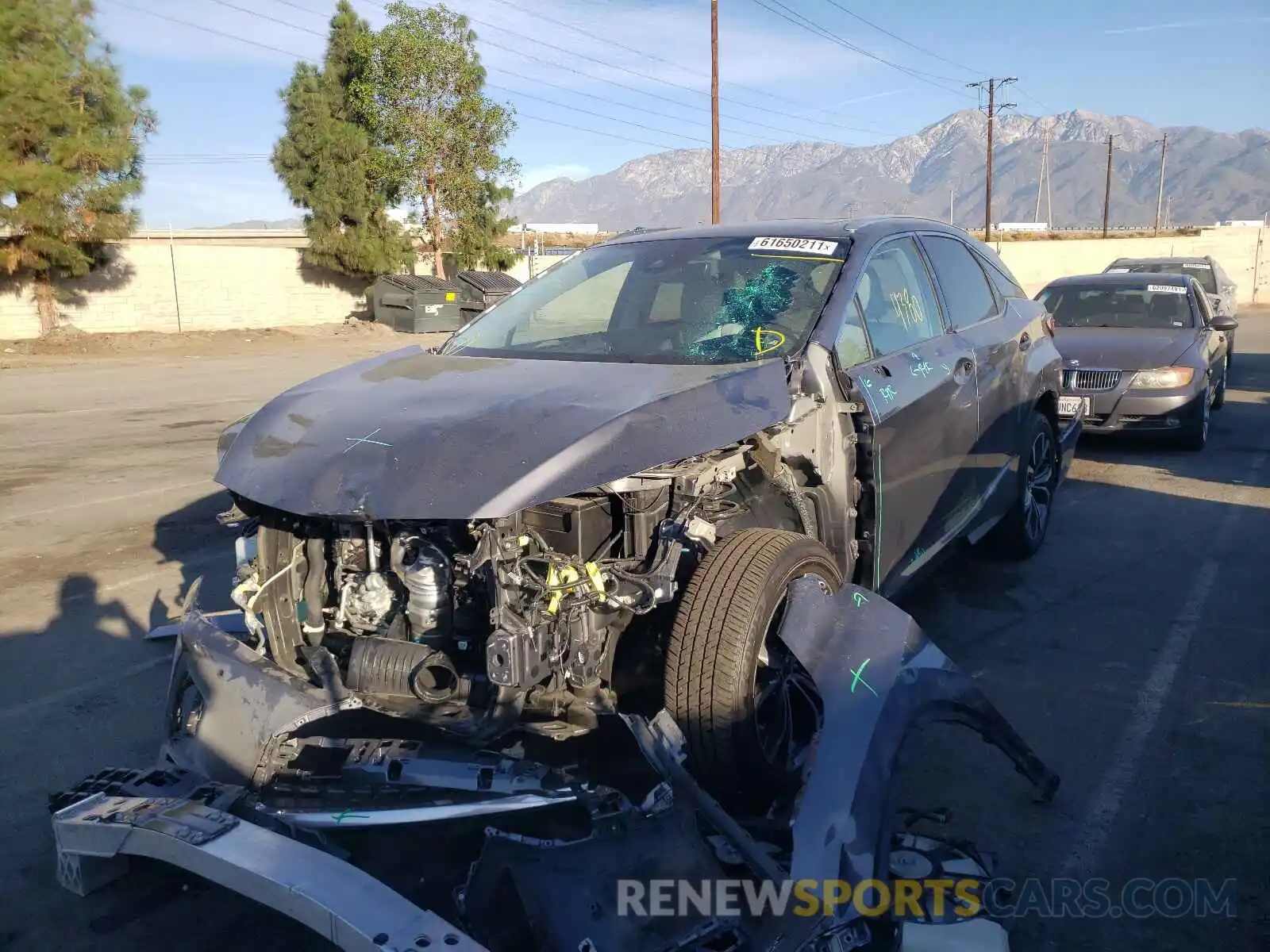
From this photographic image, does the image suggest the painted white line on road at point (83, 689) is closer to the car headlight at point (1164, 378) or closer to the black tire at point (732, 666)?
the black tire at point (732, 666)

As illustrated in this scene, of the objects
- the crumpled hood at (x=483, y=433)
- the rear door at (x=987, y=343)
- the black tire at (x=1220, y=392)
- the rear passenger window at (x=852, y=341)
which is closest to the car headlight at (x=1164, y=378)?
the black tire at (x=1220, y=392)

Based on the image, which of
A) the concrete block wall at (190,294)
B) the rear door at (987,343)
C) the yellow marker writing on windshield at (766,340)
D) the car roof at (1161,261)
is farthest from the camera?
the concrete block wall at (190,294)

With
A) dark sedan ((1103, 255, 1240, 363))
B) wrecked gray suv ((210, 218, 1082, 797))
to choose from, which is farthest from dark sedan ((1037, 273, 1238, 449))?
dark sedan ((1103, 255, 1240, 363))

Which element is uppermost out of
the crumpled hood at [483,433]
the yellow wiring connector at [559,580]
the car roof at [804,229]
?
the car roof at [804,229]

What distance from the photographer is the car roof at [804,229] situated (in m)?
4.35

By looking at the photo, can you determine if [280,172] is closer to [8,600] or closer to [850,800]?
[8,600]

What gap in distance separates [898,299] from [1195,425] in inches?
240

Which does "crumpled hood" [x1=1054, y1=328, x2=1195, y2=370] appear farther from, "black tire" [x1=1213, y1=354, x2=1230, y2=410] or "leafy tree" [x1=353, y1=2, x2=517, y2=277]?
"leafy tree" [x1=353, y1=2, x2=517, y2=277]

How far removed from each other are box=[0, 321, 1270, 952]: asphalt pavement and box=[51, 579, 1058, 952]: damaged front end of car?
38 cm

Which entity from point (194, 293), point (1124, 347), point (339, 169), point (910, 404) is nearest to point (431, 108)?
point (339, 169)

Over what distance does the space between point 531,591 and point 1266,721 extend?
10.0 ft

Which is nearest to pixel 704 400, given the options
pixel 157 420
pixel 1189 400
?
pixel 1189 400

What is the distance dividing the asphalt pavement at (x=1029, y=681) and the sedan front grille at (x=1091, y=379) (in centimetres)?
75
